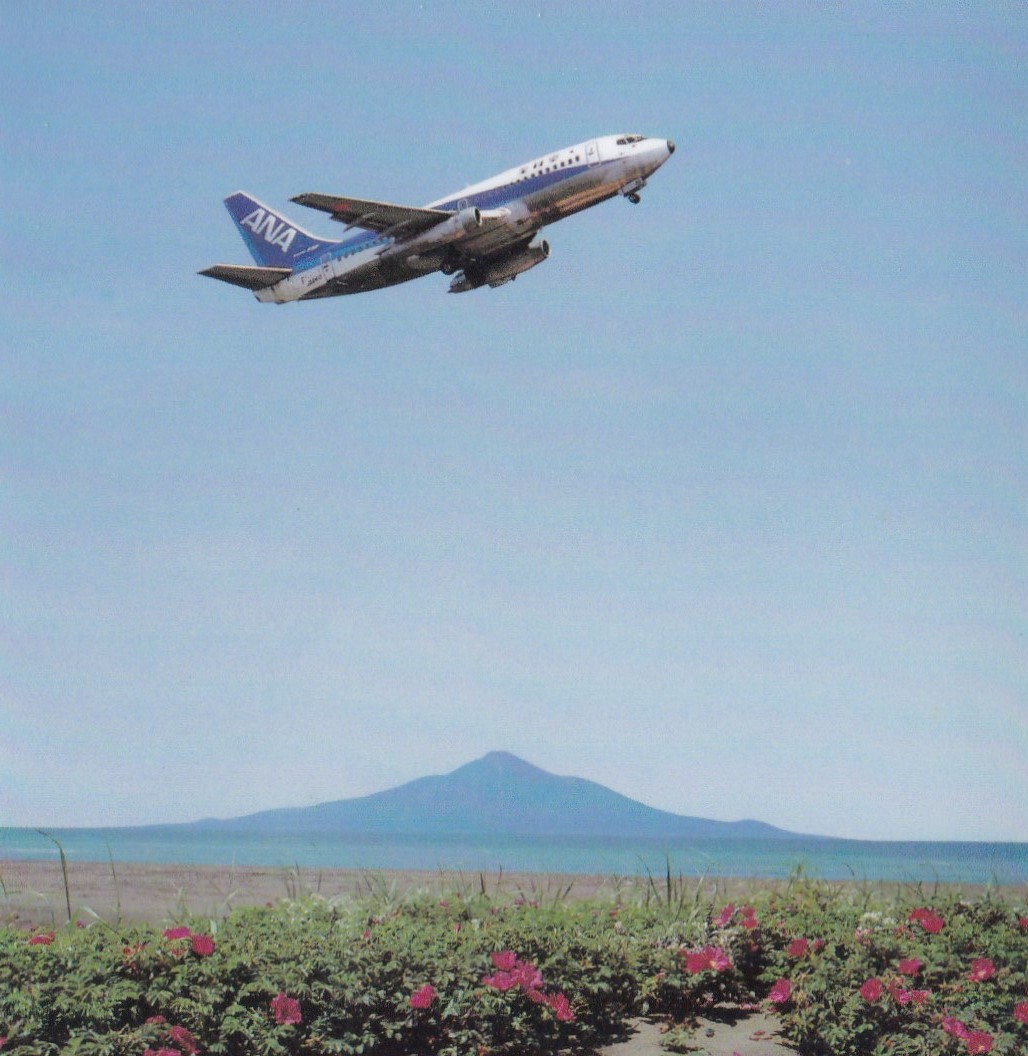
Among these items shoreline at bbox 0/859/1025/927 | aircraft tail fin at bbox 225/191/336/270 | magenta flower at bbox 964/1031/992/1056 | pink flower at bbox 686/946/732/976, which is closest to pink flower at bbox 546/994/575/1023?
pink flower at bbox 686/946/732/976

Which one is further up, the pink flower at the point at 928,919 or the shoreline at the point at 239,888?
the pink flower at the point at 928,919

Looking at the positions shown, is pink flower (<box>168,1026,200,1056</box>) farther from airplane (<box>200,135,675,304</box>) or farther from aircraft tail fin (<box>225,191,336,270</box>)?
aircraft tail fin (<box>225,191,336,270</box>)

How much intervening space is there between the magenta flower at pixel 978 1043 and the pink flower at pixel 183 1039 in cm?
453

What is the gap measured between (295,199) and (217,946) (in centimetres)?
2152

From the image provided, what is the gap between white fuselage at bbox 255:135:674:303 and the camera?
2545cm

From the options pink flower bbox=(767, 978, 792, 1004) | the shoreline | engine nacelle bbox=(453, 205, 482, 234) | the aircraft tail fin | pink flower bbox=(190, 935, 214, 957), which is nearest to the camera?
pink flower bbox=(190, 935, 214, 957)

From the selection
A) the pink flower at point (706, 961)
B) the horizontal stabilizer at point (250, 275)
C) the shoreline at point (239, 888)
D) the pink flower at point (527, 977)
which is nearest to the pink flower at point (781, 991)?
the pink flower at point (706, 961)

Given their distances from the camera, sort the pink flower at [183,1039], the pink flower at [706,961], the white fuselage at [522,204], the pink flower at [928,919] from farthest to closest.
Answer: the white fuselage at [522,204]
the pink flower at [928,919]
the pink flower at [706,961]
the pink flower at [183,1039]

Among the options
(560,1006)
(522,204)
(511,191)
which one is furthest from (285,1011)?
(511,191)

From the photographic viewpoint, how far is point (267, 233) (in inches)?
1593

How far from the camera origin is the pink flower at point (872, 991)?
269 inches

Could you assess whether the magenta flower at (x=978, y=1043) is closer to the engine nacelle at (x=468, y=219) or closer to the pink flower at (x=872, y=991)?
the pink flower at (x=872, y=991)

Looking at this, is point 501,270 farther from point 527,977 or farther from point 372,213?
point 527,977

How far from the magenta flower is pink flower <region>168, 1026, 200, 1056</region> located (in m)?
4.53
